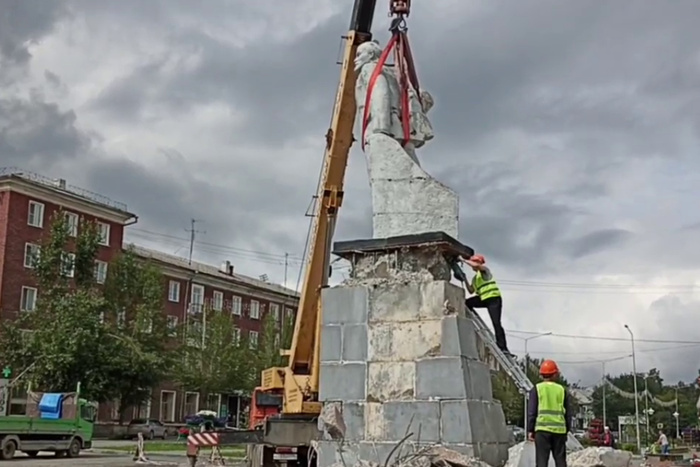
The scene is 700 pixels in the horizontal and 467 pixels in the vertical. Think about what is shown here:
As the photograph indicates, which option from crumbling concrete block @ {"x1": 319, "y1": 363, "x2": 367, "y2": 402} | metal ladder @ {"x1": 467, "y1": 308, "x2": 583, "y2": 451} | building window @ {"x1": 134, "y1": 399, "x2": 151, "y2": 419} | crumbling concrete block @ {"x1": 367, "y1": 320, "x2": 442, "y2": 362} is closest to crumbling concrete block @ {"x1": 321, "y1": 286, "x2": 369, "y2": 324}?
crumbling concrete block @ {"x1": 367, "y1": 320, "x2": 442, "y2": 362}

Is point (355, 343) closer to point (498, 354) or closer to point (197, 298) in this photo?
point (498, 354)

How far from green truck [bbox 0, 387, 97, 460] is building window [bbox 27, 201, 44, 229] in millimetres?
17576

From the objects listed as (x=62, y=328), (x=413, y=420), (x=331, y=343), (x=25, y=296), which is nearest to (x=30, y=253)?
(x=25, y=296)

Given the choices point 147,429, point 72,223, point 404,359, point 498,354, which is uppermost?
point 72,223

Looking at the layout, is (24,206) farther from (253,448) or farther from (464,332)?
(464,332)

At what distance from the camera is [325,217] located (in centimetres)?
1455

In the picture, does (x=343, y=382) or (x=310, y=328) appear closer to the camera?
(x=343, y=382)

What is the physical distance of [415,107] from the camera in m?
9.99

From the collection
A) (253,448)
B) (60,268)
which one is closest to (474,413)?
(253,448)

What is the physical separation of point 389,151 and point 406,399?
270cm

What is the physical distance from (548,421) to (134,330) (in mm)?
35958

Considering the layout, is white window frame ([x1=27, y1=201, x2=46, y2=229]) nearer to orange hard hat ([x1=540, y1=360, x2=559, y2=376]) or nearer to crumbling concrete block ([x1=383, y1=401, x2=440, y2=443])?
crumbling concrete block ([x1=383, y1=401, x2=440, y2=443])

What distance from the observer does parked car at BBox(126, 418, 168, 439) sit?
45141 millimetres

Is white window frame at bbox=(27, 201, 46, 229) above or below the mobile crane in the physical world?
above
